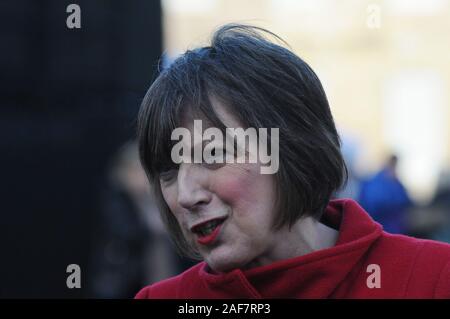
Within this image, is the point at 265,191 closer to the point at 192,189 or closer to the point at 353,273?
the point at 192,189

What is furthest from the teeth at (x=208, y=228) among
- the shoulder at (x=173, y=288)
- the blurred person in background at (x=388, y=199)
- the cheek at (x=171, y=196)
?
the blurred person in background at (x=388, y=199)

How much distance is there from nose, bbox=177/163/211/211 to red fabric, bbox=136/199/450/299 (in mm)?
197

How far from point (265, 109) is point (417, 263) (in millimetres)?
527

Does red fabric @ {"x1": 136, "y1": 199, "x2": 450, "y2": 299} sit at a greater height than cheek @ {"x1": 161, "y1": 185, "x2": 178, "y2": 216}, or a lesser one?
lesser

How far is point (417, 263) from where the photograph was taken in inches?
102

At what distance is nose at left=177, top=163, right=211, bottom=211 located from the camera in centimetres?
253

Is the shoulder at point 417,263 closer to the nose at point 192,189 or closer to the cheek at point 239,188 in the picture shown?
the cheek at point 239,188

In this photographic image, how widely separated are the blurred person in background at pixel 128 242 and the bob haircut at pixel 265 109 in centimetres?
447

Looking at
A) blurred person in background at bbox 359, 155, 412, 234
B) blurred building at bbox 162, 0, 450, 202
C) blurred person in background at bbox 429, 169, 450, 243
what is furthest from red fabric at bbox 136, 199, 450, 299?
blurred building at bbox 162, 0, 450, 202

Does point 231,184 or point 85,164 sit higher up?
point 231,184

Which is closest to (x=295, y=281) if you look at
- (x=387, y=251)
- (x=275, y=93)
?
(x=387, y=251)

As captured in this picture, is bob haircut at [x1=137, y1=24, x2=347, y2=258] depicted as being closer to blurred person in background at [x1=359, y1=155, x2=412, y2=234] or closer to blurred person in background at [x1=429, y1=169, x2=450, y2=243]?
blurred person in background at [x1=359, y1=155, x2=412, y2=234]

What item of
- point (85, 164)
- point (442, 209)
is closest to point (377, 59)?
point (442, 209)
